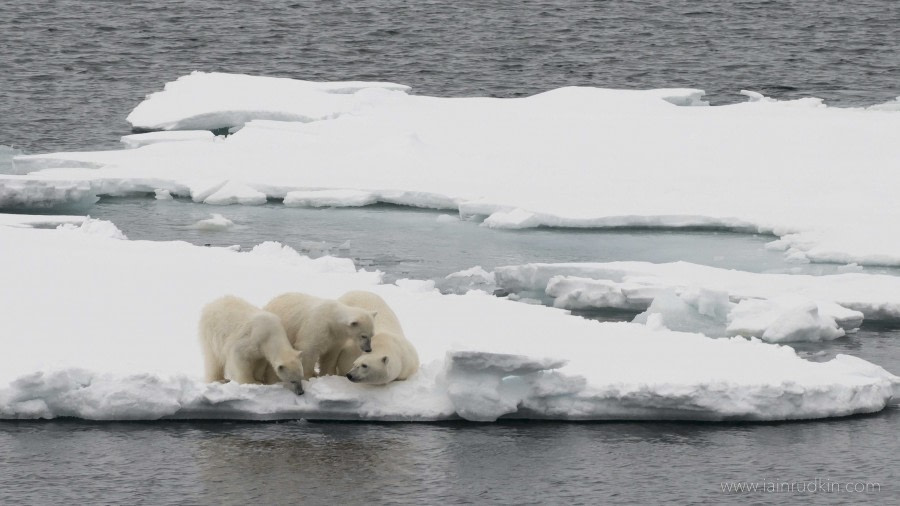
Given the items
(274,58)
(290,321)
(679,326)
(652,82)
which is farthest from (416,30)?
(290,321)

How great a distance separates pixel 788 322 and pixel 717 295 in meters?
0.63

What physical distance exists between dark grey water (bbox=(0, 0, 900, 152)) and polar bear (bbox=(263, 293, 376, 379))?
13852 millimetres

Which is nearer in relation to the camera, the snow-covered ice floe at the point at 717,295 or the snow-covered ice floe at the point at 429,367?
the snow-covered ice floe at the point at 429,367

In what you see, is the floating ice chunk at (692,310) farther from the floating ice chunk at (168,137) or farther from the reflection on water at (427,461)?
the floating ice chunk at (168,137)

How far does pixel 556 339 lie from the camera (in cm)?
1085

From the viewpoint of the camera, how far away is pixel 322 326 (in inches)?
372

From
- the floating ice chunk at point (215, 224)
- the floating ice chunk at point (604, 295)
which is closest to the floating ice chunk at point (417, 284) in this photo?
the floating ice chunk at point (604, 295)

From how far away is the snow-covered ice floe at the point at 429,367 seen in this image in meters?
9.66

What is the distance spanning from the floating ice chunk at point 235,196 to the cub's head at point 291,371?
8.20 m

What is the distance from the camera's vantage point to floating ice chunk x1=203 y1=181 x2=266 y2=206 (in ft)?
57.2

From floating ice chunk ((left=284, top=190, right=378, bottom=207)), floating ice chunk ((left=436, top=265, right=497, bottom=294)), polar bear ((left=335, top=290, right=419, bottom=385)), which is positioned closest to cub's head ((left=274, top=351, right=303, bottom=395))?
polar bear ((left=335, top=290, right=419, bottom=385))

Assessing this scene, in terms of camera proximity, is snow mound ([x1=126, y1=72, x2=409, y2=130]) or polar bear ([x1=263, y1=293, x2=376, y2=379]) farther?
snow mound ([x1=126, y1=72, x2=409, y2=130])

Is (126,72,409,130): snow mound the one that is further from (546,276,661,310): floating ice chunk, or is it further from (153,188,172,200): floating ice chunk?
(546,276,661,310): floating ice chunk

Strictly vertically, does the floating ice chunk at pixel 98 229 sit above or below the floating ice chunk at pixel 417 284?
above
